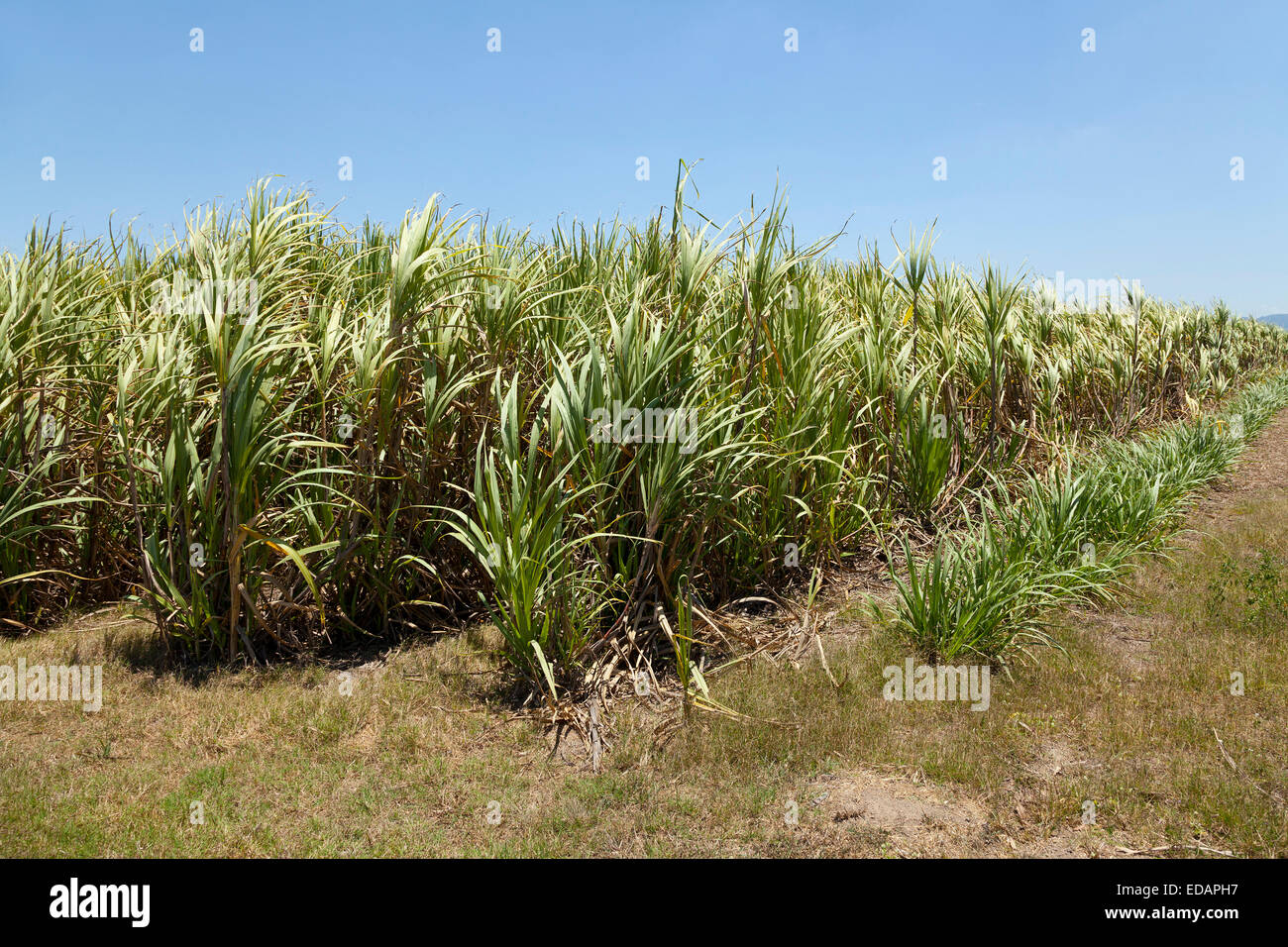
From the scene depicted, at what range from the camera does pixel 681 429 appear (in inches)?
163

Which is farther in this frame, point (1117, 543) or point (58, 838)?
point (1117, 543)

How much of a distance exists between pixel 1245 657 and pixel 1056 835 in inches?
82.7

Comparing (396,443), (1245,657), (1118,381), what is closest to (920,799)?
(1245,657)

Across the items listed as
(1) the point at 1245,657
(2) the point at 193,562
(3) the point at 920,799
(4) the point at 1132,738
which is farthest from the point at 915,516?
(2) the point at 193,562

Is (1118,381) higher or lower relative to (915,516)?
higher

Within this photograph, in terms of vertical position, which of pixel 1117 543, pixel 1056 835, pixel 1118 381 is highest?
pixel 1118 381

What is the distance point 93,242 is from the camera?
252 inches

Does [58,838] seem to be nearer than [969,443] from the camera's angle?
Yes

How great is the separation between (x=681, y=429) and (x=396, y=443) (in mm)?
1606

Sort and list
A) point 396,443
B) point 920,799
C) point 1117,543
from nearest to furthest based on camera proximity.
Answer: point 920,799 < point 396,443 < point 1117,543

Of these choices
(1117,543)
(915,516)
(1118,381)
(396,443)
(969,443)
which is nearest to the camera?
(396,443)

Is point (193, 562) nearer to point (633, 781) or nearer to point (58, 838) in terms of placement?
point (58, 838)

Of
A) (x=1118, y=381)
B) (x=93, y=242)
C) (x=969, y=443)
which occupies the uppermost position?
(x=93, y=242)

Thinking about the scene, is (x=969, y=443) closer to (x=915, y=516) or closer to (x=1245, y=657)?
(x=915, y=516)
